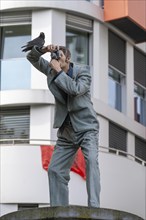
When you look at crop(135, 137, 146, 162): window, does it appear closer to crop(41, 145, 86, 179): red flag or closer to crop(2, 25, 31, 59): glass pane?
crop(2, 25, 31, 59): glass pane

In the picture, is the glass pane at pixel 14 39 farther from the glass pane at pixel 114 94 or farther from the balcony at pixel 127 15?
the glass pane at pixel 114 94

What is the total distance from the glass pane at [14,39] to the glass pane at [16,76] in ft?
1.78

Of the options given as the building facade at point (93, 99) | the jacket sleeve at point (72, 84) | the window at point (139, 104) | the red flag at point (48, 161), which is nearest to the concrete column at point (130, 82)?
the building facade at point (93, 99)

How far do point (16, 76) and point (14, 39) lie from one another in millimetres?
1389

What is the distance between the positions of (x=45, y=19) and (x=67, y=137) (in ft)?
53.2

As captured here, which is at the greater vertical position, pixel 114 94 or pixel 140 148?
pixel 114 94

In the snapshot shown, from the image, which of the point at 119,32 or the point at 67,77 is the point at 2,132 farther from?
the point at 67,77

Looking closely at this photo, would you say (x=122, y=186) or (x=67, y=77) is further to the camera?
(x=122, y=186)

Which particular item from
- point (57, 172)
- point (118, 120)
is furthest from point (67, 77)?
point (118, 120)

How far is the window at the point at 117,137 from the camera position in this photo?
26922 millimetres

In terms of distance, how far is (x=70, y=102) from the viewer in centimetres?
988

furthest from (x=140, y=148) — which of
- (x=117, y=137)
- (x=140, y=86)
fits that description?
(x=140, y=86)

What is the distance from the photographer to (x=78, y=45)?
26.5 metres

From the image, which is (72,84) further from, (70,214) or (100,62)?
(100,62)
